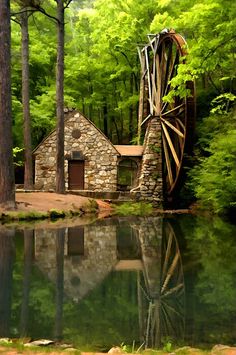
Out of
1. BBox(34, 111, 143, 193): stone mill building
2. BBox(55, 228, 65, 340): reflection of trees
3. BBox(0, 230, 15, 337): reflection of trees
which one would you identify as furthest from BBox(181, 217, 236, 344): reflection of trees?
BBox(34, 111, 143, 193): stone mill building

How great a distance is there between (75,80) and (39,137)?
4.18 metres

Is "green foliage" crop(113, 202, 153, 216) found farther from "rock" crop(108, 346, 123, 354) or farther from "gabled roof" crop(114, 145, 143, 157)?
"rock" crop(108, 346, 123, 354)

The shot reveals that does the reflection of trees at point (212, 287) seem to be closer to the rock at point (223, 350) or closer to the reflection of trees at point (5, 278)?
the rock at point (223, 350)

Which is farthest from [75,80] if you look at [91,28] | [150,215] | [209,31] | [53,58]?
[209,31]

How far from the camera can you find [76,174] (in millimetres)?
22484

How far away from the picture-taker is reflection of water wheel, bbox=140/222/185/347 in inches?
167

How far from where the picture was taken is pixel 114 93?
96.3 feet

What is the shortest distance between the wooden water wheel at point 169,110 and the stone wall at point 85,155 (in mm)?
2559

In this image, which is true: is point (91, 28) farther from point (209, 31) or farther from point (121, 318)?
point (121, 318)

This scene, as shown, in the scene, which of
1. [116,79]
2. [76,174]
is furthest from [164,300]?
[116,79]

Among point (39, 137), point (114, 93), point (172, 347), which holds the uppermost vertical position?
point (114, 93)

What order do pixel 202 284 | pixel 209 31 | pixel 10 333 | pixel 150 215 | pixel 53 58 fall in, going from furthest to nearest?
pixel 53 58 → pixel 150 215 → pixel 209 31 → pixel 202 284 → pixel 10 333

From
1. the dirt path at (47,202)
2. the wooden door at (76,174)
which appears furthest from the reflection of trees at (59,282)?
the wooden door at (76,174)

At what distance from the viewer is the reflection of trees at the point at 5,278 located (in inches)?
174
